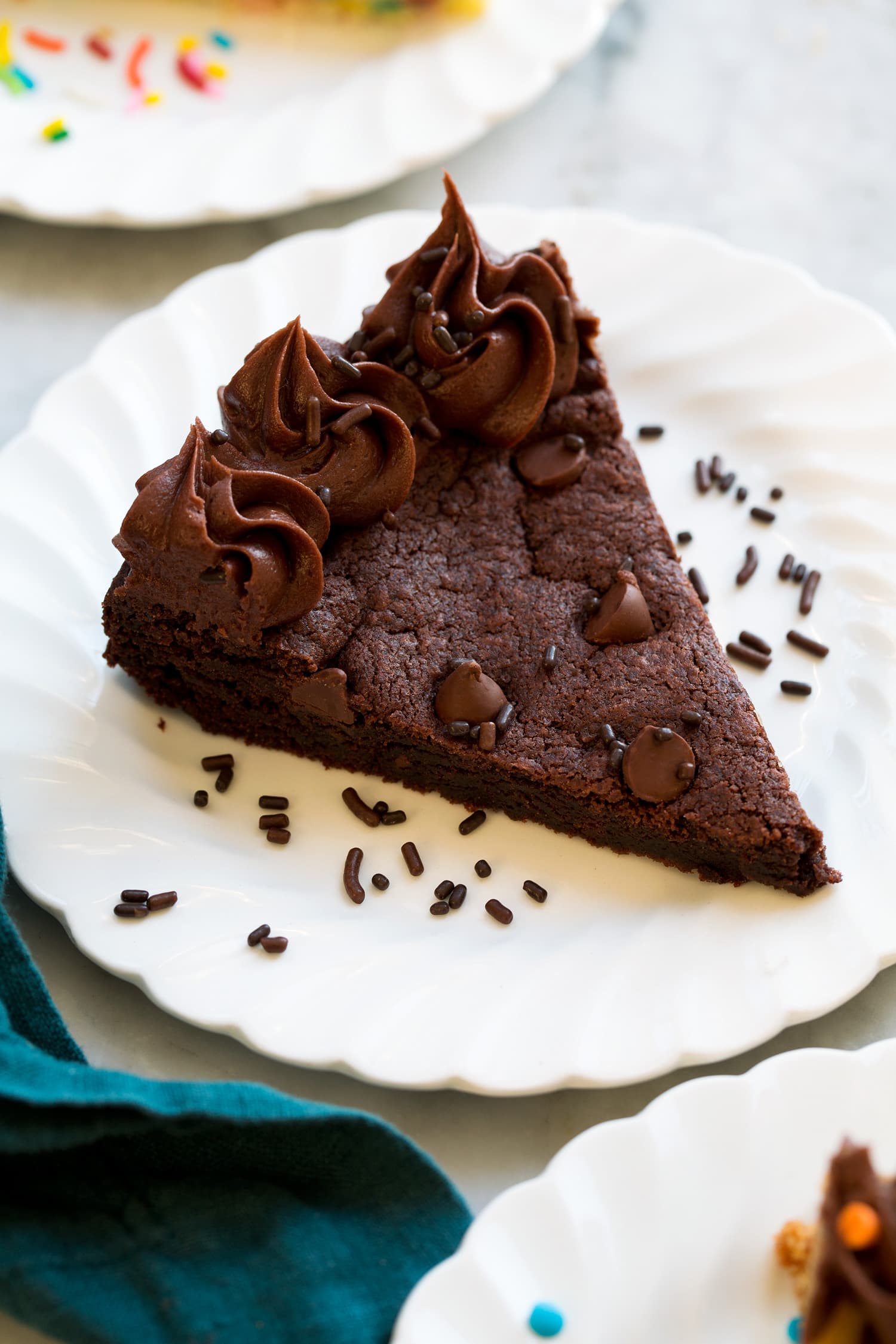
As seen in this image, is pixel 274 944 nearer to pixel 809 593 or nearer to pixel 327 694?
pixel 327 694

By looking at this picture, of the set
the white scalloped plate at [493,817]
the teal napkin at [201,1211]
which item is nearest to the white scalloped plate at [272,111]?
the white scalloped plate at [493,817]

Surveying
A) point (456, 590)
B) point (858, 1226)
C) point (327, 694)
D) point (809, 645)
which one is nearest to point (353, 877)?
point (327, 694)

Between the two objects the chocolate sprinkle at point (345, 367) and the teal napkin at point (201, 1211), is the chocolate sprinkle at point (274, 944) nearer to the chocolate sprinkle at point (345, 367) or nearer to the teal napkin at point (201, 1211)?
the teal napkin at point (201, 1211)

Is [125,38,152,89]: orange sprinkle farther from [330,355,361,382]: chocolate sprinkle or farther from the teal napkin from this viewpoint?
the teal napkin

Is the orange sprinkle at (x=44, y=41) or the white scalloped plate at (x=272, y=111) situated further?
the orange sprinkle at (x=44, y=41)

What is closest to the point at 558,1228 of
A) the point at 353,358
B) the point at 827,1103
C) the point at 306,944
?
the point at 827,1103

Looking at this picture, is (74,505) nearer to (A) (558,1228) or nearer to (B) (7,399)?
(B) (7,399)
